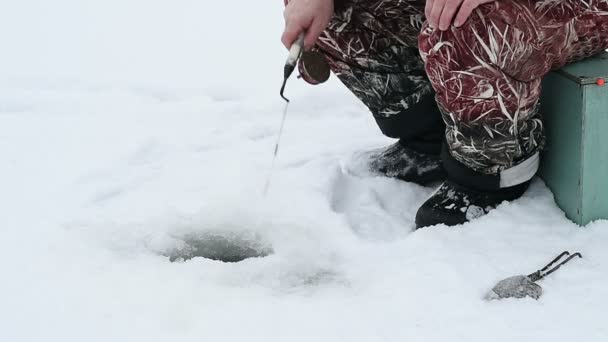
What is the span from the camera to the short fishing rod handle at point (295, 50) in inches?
64.7

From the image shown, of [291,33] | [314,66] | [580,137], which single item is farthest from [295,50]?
[580,137]

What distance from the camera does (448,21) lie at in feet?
4.92

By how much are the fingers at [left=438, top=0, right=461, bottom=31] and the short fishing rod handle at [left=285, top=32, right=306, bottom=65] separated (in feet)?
1.06

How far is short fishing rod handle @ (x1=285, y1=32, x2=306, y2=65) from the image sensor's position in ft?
5.39

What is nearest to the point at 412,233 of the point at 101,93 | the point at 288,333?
the point at 288,333

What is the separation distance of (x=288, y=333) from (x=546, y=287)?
0.50m

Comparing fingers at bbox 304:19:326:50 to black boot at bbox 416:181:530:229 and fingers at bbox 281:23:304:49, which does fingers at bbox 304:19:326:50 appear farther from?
black boot at bbox 416:181:530:229

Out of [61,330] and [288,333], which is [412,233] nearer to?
[288,333]

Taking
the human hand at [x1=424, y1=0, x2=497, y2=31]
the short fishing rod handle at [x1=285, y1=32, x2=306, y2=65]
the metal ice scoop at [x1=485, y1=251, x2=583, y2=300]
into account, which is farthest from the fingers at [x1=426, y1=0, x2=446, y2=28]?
the metal ice scoop at [x1=485, y1=251, x2=583, y2=300]

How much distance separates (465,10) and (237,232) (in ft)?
2.35

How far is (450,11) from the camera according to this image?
1.49 meters

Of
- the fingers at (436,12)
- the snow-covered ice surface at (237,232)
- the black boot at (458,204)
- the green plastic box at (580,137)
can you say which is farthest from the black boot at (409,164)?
the fingers at (436,12)

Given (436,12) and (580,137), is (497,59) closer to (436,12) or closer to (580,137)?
(436,12)

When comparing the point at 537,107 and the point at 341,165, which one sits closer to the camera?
Answer: the point at 537,107
